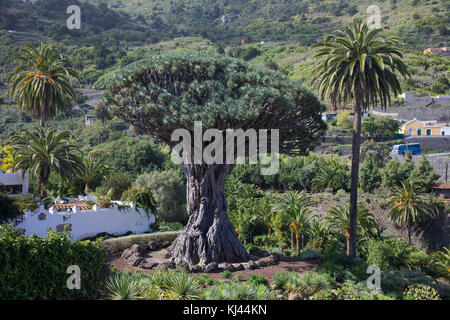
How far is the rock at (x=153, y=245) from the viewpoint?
77.1 ft

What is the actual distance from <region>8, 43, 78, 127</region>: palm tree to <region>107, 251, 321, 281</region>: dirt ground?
12.6m

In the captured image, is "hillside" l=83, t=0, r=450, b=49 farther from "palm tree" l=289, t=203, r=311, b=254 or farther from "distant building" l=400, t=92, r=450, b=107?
"palm tree" l=289, t=203, r=311, b=254

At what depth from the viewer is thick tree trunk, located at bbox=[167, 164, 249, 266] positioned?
810 inches

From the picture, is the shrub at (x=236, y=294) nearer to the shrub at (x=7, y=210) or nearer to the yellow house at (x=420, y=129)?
the shrub at (x=7, y=210)

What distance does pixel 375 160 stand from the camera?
50.1 meters

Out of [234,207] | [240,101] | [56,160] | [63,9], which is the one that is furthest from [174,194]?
[63,9]

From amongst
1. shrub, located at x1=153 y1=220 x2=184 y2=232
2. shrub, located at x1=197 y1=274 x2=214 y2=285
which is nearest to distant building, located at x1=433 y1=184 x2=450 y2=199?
shrub, located at x1=153 y1=220 x2=184 y2=232

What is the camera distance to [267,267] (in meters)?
20.2

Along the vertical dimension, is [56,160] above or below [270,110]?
below

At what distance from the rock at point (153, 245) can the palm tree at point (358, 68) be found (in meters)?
10.3

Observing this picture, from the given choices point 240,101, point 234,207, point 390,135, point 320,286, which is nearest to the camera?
point 320,286

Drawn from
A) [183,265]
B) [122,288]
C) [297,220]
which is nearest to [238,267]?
[183,265]

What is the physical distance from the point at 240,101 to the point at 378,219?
23438mm

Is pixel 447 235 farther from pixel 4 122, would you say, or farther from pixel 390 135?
pixel 4 122
